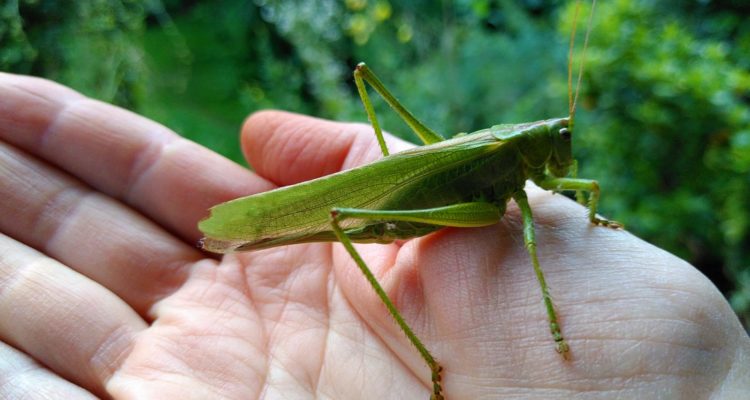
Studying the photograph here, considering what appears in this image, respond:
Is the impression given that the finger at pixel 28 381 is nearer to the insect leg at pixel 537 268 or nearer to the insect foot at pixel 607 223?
the insect leg at pixel 537 268

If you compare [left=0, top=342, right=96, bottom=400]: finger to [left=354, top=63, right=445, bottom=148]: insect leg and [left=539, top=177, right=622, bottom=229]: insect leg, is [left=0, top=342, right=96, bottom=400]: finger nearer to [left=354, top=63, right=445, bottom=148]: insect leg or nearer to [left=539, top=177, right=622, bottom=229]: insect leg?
[left=354, top=63, right=445, bottom=148]: insect leg

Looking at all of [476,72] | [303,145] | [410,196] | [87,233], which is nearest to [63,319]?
[87,233]

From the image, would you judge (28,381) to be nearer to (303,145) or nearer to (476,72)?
(303,145)

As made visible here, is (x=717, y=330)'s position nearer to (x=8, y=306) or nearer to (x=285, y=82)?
(x=8, y=306)

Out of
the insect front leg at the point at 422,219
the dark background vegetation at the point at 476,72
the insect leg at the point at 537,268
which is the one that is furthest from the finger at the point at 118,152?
the insect leg at the point at 537,268

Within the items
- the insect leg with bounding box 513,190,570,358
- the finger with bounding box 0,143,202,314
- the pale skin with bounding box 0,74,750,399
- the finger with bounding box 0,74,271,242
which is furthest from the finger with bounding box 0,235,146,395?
the insect leg with bounding box 513,190,570,358

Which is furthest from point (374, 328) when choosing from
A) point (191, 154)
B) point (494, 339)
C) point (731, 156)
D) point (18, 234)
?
point (731, 156)
